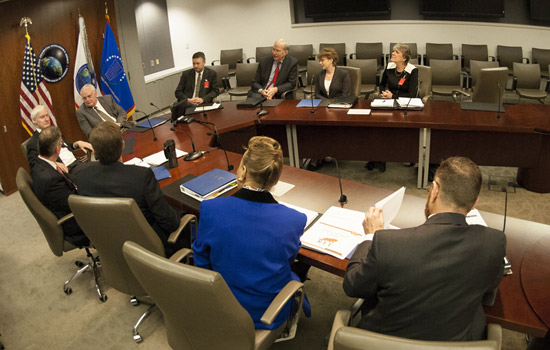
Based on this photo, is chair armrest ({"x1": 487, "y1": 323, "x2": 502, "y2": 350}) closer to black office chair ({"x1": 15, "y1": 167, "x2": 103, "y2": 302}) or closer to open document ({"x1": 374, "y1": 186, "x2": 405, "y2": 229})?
open document ({"x1": 374, "y1": 186, "x2": 405, "y2": 229})

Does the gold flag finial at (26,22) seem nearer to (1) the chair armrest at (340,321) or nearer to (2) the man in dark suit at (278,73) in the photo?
(2) the man in dark suit at (278,73)

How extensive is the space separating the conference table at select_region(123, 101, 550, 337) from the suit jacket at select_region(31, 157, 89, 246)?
0.64 meters

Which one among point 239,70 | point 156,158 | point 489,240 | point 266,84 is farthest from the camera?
point 239,70

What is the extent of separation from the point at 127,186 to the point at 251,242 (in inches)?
40.0

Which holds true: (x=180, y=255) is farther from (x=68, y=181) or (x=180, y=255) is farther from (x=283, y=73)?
(x=283, y=73)

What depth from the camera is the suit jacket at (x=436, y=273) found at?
1.45m

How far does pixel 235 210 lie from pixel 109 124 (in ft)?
4.00

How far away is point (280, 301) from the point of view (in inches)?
73.9

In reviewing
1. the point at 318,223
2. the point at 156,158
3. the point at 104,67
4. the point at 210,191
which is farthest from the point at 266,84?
the point at 318,223

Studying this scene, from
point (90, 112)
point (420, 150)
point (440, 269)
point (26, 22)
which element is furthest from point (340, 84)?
point (440, 269)

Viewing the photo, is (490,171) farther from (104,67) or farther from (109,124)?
(104,67)

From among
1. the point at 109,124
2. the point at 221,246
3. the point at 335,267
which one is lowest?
the point at 335,267

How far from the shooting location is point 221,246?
186 cm

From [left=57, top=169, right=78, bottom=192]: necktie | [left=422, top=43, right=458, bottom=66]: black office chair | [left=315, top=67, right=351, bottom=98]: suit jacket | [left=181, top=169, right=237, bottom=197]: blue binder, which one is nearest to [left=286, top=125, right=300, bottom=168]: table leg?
[left=315, top=67, right=351, bottom=98]: suit jacket
